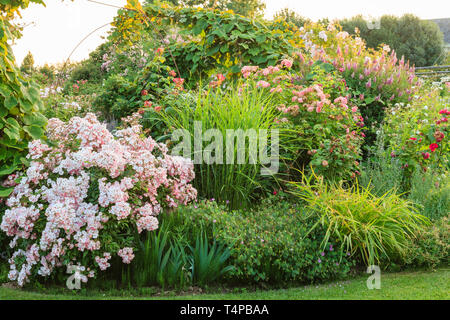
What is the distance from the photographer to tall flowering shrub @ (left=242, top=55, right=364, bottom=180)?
4.64m

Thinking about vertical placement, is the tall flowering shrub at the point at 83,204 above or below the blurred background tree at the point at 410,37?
below

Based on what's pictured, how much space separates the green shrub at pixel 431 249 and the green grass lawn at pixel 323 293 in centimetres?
30

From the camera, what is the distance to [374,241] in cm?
391

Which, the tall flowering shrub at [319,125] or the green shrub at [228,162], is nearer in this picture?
the green shrub at [228,162]

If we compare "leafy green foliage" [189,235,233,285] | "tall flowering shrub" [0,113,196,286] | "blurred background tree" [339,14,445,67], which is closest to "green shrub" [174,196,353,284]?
"leafy green foliage" [189,235,233,285]

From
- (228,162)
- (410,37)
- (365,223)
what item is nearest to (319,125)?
(228,162)

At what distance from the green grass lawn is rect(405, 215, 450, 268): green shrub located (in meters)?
0.30

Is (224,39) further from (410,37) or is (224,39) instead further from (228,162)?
(410,37)

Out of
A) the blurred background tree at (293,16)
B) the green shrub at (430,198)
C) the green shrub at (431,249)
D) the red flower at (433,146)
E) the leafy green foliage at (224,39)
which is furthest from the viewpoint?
the blurred background tree at (293,16)

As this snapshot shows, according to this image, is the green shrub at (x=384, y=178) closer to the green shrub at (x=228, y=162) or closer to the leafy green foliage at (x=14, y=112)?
the green shrub at (x=228, y=162)

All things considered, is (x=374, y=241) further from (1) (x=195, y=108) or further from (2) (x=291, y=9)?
(2) (x=291, y=9)

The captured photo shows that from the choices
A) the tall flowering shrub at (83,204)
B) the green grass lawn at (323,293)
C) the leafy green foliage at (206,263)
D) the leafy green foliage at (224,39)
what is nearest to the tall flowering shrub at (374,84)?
the leafy green foliage at (224,39)

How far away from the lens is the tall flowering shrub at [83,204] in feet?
10.7
